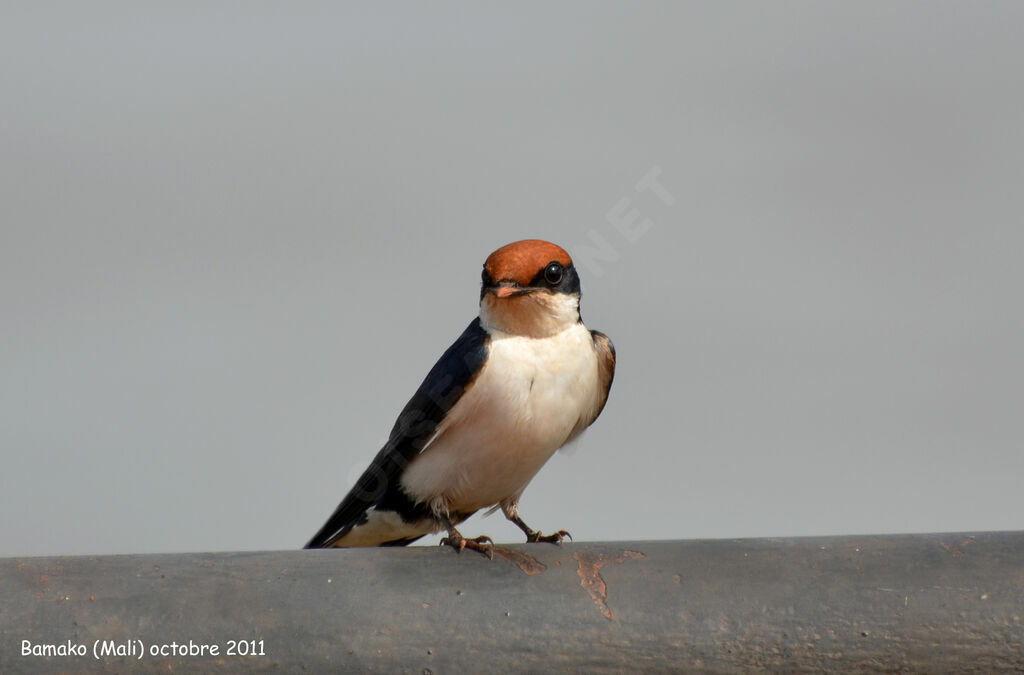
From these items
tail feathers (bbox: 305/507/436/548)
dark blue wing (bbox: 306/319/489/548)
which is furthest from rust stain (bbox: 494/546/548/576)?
tail feathers (bbox: 305/507/436/548)

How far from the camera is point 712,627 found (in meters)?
1.55

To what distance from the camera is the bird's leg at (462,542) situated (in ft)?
6.84

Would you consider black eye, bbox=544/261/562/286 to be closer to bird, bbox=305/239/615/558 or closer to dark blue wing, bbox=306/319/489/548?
bird, bbox=305/239/615/558

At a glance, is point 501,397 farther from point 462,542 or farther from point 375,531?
point 375,531

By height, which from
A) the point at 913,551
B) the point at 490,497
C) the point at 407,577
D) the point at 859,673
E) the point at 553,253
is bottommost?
the point at 859,673

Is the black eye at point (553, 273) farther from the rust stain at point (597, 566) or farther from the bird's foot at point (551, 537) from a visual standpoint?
the rust stain at point (597, 566)

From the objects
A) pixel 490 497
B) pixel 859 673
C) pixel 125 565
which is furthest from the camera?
pixel 490 497

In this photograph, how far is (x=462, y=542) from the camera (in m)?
2.28

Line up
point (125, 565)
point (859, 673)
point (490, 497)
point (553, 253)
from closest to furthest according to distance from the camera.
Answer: point (859, 673)
point (125, 565)
point (553, 253)
point (490, 497)

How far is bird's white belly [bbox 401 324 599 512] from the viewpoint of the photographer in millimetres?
2465

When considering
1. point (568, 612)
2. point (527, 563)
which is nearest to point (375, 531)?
point (527, 563)

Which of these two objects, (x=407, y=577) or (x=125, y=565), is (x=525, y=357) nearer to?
(x=407, y=577)

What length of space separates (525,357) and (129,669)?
3.77 ft

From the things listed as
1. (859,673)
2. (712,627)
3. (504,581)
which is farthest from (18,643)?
(859,673)
